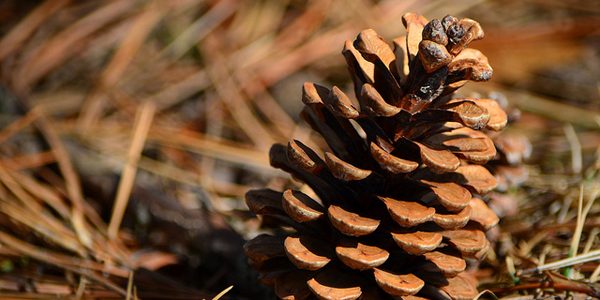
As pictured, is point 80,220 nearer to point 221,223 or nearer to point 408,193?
point 221,223

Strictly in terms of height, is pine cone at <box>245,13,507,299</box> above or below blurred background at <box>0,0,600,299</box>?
below

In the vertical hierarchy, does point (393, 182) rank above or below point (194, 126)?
below

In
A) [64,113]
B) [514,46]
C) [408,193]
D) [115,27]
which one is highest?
[115,27]

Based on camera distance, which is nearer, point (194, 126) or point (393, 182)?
point (393, 182)

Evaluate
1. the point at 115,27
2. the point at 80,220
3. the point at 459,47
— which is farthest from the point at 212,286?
the point at 115,27
